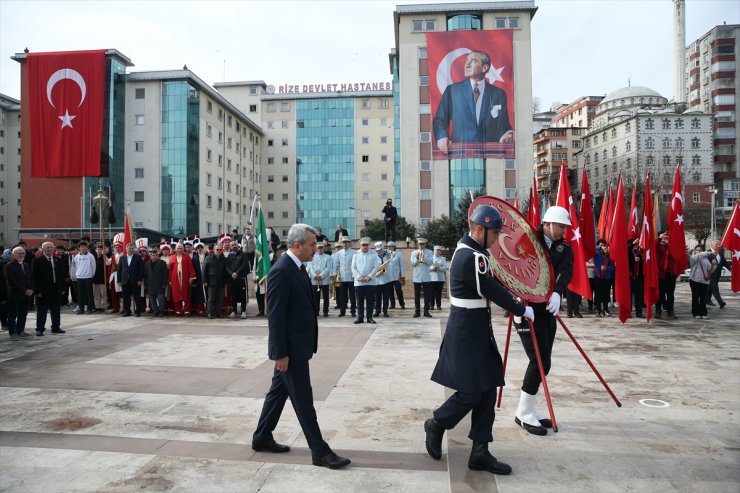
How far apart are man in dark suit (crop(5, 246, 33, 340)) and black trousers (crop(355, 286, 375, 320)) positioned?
677cm

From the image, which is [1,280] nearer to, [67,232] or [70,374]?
[70,374]

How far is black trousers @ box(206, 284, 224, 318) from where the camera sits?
13.3 m

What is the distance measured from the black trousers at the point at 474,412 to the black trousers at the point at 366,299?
8230 mm

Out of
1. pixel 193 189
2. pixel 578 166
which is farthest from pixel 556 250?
pixel 578 166

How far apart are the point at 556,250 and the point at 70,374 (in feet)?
21.4

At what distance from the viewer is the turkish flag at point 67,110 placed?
172 feet

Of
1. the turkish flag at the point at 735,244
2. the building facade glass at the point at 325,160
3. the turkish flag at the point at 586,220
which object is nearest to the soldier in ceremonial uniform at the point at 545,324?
the turkish flag at the point at 586,220

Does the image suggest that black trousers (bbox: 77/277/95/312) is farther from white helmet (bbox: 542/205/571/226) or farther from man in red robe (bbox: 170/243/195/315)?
white helmet (bbox: 542/205/571/226)

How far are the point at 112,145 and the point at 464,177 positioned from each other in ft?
122

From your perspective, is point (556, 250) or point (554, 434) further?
point (556, 250)

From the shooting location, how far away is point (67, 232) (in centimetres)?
5338

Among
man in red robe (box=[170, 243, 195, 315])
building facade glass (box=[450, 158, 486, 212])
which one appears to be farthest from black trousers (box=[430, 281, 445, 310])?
building facade glass (box=[450, 158, 486, 212])

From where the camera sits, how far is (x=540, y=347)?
4977 mm

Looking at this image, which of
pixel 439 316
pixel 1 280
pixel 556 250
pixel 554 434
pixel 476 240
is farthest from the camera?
pixel 439 316
